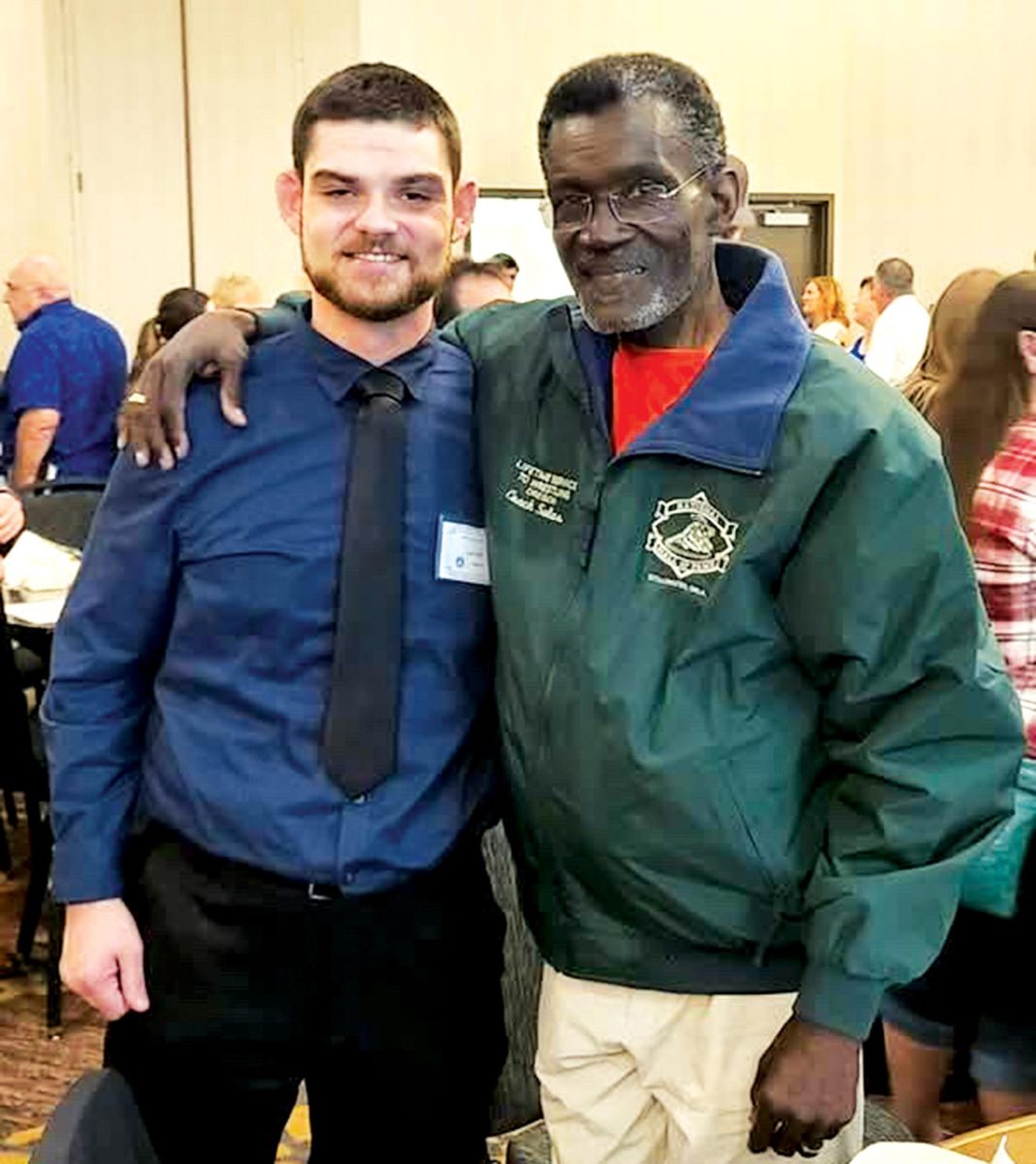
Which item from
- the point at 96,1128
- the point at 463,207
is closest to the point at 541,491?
the point at 463,207

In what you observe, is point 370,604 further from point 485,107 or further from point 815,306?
point 485,107

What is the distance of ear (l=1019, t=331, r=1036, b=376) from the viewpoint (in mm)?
2707

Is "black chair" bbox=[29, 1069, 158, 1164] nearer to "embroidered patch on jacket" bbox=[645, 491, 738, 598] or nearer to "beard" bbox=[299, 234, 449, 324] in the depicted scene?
"embroidered patch on jacket" bbox=[645, 491, 738, 598]

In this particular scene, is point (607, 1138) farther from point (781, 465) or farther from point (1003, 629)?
point (1003, 629)

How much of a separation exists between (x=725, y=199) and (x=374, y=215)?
0.35m

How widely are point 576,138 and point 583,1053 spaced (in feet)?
2.95

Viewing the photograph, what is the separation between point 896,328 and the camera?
7.44 m

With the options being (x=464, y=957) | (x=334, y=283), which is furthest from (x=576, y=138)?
(x=464, y=957)

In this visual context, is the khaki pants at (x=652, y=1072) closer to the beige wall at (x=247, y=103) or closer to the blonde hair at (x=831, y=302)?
the beige wall at (x=247, y=103)

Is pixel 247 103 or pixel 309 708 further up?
pixel 247 103

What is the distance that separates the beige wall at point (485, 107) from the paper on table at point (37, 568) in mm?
4303

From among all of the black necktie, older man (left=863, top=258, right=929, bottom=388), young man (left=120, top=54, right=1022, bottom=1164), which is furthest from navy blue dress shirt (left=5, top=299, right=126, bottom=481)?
young man (left=120, top=54, right=1022, bottom=1164)

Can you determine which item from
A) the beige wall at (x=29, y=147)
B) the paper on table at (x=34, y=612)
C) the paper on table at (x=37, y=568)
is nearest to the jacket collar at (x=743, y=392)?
the paper on table at (x=34, y=612)

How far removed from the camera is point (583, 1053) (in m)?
1.62
